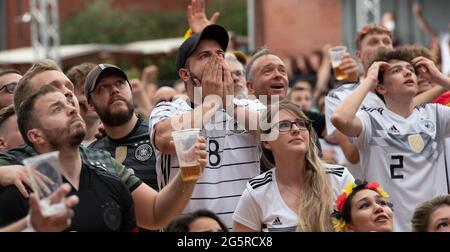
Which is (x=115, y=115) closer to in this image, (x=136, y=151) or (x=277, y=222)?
(x=136, y=151)

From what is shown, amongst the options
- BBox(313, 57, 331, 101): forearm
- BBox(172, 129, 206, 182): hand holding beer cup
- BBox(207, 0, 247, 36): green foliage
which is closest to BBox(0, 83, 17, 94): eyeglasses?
BBox(172, 129, 206, 182): hand holding beer cup

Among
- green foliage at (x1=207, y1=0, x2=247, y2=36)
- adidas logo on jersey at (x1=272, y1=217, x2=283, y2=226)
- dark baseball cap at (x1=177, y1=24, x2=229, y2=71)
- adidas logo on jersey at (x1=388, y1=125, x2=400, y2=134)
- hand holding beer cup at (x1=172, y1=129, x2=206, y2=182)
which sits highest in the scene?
green foliage at (x1=207, y1=0, x2=247, y2=36)

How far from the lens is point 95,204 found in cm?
436

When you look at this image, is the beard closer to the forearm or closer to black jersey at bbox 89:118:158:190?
black jersey at bbox 89:118:158:190

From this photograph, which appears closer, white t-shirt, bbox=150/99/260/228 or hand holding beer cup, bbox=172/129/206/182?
hand holding beer cup, bbox=172/129/206/182

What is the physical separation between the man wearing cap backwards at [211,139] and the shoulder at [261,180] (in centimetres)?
25

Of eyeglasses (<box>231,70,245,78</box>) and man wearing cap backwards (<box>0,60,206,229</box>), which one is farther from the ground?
eyeglasses (<box>231,70,245,78</box>)

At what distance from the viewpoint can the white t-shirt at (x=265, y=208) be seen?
203 inches

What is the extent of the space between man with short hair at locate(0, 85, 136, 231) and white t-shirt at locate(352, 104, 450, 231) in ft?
7.33

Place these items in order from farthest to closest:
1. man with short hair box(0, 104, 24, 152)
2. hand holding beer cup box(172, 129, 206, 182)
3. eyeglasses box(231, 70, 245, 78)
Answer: eyeglasses box(231, 70, 245, 78) → man with short hair box(0, 104, 24, 152) → hand holding beer cup box(172, 129, 206, 182)

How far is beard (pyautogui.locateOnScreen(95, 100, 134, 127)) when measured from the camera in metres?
6.18

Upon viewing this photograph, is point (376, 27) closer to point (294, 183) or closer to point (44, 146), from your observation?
point (294, 183)

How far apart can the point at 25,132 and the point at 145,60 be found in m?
22.5

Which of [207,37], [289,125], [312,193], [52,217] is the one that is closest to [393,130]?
[289,125]
